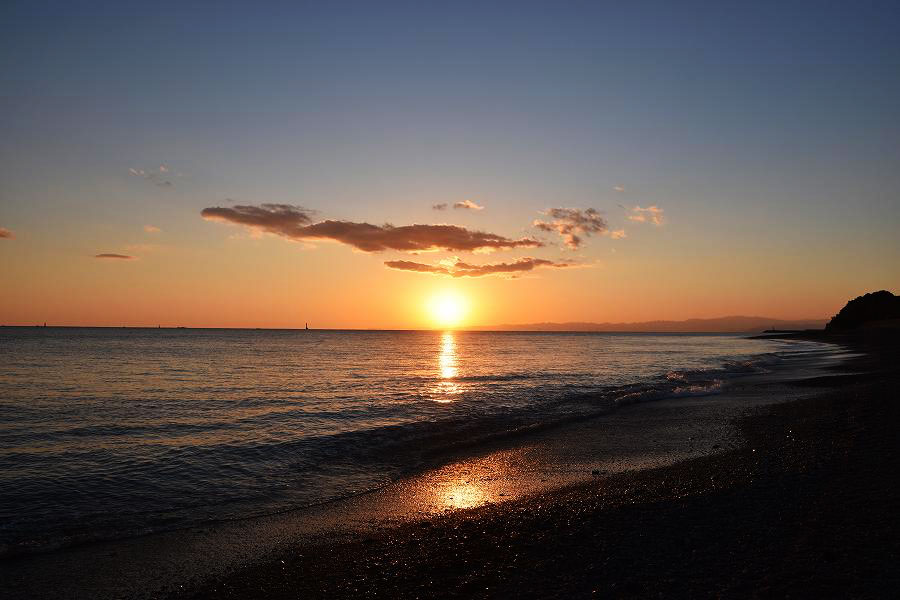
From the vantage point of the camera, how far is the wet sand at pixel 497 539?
7.21 metres

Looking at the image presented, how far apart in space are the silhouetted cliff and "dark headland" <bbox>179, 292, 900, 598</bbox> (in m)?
159

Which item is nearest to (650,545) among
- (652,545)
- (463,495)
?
(652,545)

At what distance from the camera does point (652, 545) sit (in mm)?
7875

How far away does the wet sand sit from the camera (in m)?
7.21

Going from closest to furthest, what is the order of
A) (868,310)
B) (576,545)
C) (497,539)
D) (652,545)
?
(652,545), (576,545), (497,539), (868,310)

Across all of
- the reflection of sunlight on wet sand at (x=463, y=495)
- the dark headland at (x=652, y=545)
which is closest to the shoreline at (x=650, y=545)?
the dark headland at (x=652, y=545)

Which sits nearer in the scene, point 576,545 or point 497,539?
Result: point 576,545

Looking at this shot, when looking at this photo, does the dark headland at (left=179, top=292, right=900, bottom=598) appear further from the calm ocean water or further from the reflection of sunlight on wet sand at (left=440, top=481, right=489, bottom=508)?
the calm ocean water

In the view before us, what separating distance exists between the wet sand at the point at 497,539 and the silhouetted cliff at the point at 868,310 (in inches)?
6256

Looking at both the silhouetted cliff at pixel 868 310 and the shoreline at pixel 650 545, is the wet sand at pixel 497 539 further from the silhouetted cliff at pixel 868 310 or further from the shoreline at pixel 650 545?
the silhouetted cliff at pixel 868 310

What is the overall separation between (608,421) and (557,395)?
29.3 ft

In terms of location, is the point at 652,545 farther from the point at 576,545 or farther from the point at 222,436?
the point at 222,436

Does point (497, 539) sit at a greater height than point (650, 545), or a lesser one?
lesser

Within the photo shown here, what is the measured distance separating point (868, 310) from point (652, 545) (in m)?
180
